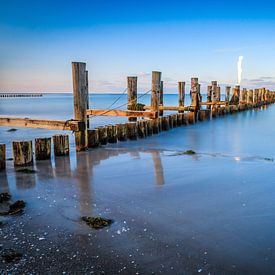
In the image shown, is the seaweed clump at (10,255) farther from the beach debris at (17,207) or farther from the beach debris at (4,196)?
the beach debris at (4,196)

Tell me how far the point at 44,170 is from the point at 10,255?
3622mm

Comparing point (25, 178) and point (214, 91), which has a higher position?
point (214, 91)

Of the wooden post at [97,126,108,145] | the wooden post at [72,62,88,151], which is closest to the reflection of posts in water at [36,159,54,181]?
the wooden post at [72,62,88,151]

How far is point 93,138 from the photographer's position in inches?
361

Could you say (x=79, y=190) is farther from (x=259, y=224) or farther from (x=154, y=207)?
(x=259, y=224)

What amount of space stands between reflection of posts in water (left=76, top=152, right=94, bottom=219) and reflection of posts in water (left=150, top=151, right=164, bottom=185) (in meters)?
1.33

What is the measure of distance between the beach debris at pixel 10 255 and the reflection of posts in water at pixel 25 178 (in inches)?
92.7

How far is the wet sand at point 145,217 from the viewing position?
3111mm

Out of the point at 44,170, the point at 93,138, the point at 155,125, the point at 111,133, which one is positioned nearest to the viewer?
the point at 44,170

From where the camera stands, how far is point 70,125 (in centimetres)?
832

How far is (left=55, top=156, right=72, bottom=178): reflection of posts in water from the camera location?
21.1ft

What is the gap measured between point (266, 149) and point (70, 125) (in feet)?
20.7

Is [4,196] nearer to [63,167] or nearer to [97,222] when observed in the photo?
[97,222]

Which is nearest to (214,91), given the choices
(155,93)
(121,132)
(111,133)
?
(155,93)
